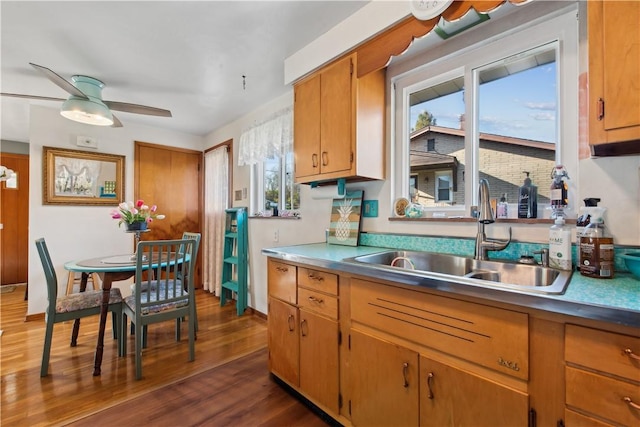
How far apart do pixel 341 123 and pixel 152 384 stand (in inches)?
87.3

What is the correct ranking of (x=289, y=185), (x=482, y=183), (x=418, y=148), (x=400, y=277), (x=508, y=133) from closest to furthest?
(x=400, y=277) → (x=482, y=183) → (x=508, y=133) → (x=418, y=148) → (x=289, y=185)

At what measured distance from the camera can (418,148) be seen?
6.58 feet

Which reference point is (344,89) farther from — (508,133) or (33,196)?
(33,196)

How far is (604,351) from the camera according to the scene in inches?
30.4

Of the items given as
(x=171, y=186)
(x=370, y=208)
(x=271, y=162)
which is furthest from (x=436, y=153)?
(x=171, y=186)

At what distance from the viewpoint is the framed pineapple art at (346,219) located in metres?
2.15

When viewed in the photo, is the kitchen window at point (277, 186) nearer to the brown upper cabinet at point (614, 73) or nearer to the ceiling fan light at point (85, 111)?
the ceiling fan light at point (85, 111)

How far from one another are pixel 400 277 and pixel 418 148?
1.16 m

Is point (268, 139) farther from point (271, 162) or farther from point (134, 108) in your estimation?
point (134, 108)

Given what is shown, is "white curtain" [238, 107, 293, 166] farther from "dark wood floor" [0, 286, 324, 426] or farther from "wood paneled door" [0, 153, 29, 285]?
"wood paneled door" [0, 153, 29, 285]

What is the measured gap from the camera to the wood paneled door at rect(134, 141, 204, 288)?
3.88m

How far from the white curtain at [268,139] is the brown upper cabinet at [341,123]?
627 mm

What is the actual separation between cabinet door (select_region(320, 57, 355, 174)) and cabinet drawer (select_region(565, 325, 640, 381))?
1.35 m

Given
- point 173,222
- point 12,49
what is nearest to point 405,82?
point 12,49
